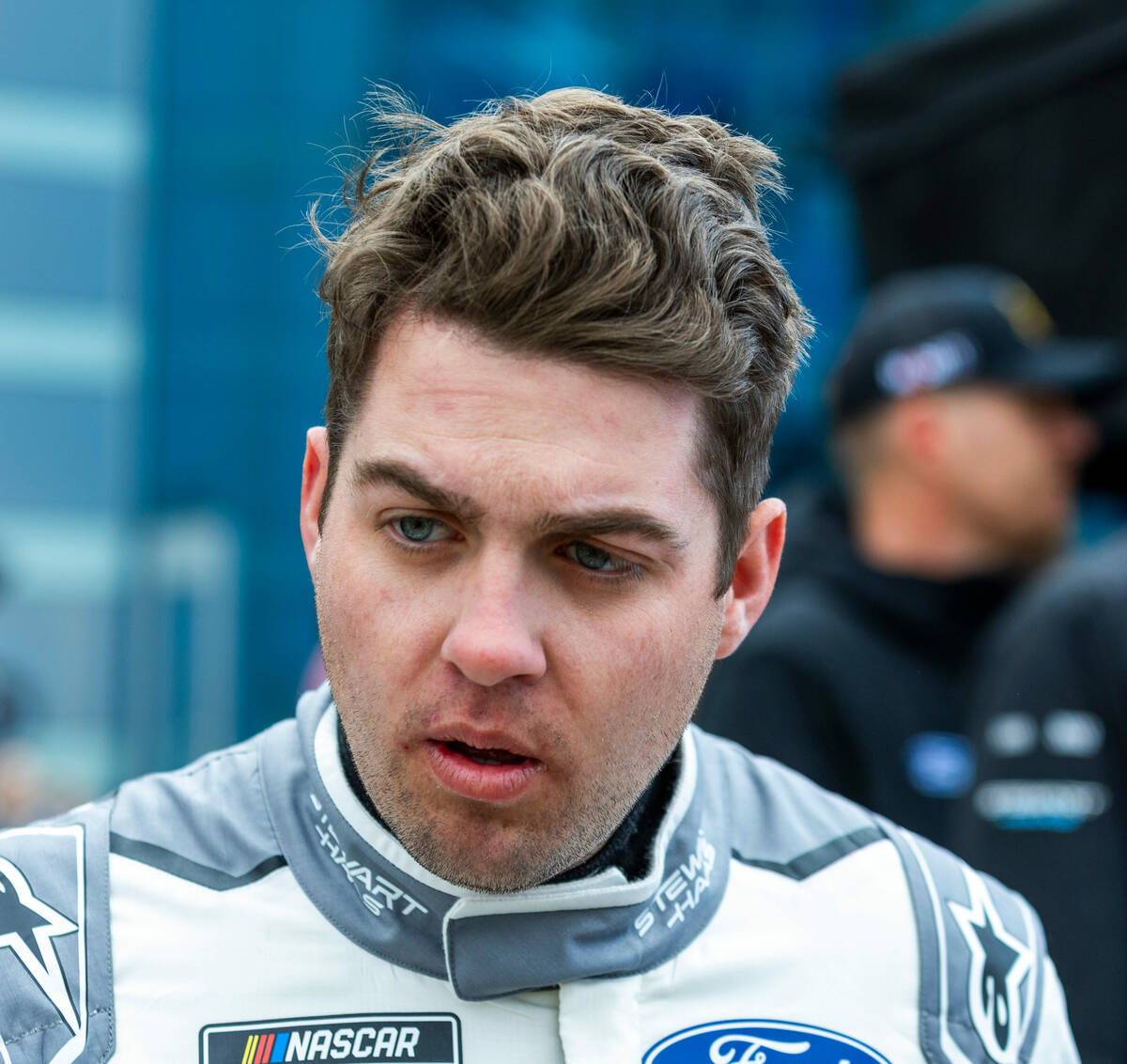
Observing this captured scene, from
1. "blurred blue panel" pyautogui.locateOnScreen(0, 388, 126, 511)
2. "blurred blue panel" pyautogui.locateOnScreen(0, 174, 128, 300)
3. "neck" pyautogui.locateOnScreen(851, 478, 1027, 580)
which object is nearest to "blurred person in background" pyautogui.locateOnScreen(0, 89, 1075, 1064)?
"neck" pyautogui.locateOnScreen(851, 478, 1027, 580)

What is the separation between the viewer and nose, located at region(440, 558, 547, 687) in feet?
5.18

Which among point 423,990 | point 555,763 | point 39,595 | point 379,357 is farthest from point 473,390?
point 39,595

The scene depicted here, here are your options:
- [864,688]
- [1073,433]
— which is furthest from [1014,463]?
[864,688]

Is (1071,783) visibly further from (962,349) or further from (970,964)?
(962,349)

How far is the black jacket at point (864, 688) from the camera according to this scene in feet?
10.8

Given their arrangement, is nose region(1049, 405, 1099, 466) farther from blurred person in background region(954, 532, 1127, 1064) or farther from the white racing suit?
the white racing suit

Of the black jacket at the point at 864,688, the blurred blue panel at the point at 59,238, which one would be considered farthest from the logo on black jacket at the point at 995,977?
the blurred blue panel at the point at 59,238

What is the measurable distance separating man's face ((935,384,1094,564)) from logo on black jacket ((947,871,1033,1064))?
1793 mm

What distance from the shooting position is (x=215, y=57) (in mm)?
7855

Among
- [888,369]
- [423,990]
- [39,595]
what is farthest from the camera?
[39,595]

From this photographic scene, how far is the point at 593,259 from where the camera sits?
67.7 inches

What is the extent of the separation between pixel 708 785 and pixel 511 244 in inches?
31.1

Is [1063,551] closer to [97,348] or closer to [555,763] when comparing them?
[555,763]

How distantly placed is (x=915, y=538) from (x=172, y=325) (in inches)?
195
